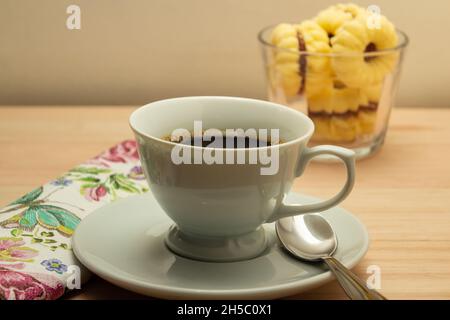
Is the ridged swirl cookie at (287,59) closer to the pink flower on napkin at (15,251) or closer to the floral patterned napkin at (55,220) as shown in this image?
the floral patterned napkin at (55,220)

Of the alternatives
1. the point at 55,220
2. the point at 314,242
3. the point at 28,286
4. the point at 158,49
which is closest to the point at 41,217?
the point at 55,220

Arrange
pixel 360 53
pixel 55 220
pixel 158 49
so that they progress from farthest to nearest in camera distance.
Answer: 1. pixel 158 49
2. pixel 360 53
3. pixel 55 220

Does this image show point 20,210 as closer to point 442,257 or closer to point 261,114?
point 261,114

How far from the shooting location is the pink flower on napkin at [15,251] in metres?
0.52

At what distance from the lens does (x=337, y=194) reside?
545 mm

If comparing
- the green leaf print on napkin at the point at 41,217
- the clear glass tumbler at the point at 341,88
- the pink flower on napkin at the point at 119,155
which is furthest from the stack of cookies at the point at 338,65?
the green leaf print on napkin at the point at 41,217

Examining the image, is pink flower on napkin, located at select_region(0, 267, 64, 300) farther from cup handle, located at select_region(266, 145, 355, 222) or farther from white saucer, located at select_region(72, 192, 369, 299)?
cup handle, located at select_region(266, 145, 355, 222)

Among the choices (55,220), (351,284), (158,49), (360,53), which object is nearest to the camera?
(351,284)

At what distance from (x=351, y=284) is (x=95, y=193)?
0.28m

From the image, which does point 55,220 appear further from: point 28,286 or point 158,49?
point 158,49

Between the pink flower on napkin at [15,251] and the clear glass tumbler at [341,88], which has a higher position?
the clear glass tumbler at [341,88]

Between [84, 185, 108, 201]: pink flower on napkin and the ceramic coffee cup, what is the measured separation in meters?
0.12

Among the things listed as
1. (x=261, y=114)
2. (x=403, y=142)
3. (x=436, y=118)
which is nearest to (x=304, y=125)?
(x=261, y=114)
